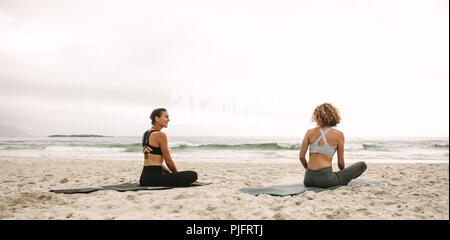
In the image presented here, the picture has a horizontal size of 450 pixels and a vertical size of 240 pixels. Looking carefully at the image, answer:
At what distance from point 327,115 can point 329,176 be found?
3.28ft

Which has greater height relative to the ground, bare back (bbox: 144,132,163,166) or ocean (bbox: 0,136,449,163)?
bare back (bbox: 144,132,163,166)

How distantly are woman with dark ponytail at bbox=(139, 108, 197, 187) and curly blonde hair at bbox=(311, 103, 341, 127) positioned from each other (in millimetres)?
2386

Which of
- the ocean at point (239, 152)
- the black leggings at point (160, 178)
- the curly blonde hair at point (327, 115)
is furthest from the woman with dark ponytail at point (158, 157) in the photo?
the ocean at point (239, 152)

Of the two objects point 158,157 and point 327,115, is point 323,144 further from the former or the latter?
point 158,157

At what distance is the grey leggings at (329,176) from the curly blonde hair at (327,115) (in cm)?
75

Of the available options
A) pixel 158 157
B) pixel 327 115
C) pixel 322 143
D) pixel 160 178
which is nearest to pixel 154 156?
pixel 158 157

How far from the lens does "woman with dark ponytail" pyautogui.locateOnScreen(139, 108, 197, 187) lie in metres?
4.34

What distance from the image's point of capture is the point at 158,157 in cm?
443

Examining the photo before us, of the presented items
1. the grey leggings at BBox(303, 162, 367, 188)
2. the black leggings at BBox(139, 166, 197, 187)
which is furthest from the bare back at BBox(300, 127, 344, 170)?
the black leggings at BBox(139, 166, 197, 187)

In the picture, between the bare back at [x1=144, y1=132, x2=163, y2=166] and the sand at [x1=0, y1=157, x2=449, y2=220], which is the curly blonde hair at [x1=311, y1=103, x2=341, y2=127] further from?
the bare back at [x1=144, y1=132, x2=163, y2=166]

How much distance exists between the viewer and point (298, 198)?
383 cm
